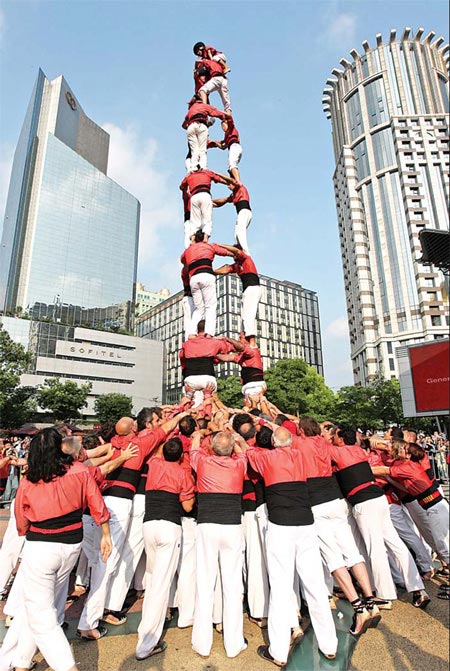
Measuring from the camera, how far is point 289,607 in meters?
3.35

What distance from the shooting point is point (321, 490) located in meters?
4.08

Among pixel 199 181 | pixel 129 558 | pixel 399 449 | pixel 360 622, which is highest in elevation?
pixel 199 181

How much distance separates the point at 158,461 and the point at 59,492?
1.13 metres

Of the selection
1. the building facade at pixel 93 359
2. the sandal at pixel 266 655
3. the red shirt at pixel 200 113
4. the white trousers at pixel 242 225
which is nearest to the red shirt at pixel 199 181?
the white trousers at pixel 242 225

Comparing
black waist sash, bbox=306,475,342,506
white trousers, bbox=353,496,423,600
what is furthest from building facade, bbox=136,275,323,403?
black waist sash, bbox=306,475,342,506

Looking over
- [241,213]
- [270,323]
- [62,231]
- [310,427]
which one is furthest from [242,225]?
[62,231]

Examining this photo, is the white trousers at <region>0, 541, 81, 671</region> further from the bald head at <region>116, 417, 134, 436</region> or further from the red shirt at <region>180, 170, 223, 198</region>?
the red shirt at <region>180, 170, 223, 198</region>

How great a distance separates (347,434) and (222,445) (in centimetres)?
171

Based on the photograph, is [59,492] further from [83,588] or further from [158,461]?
[83,588]

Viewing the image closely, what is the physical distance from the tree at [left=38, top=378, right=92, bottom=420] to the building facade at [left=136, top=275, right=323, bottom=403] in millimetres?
29033

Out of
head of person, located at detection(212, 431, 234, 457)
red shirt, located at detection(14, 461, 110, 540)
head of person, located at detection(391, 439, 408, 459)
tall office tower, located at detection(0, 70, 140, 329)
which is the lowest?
red shirt, located at detection(14, 461, 110, 540)

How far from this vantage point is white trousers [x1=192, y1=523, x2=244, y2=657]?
3.41 metres

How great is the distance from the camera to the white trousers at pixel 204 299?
720cm

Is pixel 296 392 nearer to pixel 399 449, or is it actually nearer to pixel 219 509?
pixel 399 449
